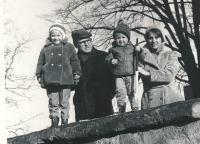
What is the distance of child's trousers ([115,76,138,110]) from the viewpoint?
4.59m

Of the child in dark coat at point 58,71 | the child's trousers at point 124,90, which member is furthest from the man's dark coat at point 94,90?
the child's trousers at point 124,90

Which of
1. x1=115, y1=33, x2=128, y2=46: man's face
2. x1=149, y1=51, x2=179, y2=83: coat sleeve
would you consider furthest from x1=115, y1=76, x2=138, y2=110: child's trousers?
x1=115, y1=33, x2=128, y2=46: man's face

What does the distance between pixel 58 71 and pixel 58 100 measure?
1.06 feet

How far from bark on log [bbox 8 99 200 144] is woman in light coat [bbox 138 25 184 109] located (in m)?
1.00

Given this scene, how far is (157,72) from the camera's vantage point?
459cm

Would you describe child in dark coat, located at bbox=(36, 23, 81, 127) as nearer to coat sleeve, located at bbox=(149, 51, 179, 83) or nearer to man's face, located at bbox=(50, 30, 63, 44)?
man's face, located at bbox=(50, 30, 63, 44)

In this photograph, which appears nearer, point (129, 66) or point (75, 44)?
point (129, 66)

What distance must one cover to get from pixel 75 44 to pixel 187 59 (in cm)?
280

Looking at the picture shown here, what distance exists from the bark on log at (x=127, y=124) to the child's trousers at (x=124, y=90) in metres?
0.88

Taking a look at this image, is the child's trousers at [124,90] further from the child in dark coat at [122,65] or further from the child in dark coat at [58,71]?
the child in dark coat at [58,71]

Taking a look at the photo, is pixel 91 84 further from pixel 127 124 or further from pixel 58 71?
pixel 127 124

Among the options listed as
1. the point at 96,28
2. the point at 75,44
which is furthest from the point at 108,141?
the point at 96,28

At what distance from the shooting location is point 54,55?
501 cm

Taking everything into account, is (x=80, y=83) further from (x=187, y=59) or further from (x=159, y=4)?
(x=159, y=4)
